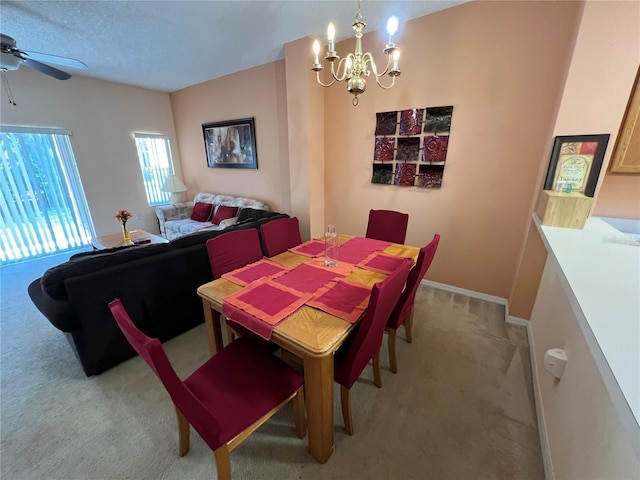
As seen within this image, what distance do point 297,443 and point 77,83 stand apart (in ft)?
18.1

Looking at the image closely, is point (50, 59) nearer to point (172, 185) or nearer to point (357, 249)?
point (172, 185)

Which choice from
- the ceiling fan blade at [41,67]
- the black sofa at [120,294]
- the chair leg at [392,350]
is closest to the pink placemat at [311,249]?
the chair leg at [392,350]

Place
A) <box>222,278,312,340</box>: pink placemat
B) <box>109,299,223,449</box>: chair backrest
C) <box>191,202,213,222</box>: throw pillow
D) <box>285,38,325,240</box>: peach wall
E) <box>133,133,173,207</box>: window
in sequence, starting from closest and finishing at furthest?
1. <box>109,299,223,449</box>: chair backrest
2. <box>222,278,312,340</box>: pink placemat
3. <box>285,38,325,240</box>: peach wall
4. <box>191,202,213,222</box>: throw pillow
5. <box>133,133,173,207</box>: window

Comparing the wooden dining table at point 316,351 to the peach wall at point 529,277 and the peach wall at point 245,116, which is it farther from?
the peach wall at point 245,116

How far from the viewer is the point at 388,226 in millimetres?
2473

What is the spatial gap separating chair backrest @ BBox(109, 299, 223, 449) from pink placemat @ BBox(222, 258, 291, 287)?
0.71 m

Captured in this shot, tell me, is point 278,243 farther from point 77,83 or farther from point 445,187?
point 77,83

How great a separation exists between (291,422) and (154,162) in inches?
208

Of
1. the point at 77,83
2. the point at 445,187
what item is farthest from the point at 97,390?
the point at 77,83

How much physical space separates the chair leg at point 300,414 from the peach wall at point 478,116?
2183 mm

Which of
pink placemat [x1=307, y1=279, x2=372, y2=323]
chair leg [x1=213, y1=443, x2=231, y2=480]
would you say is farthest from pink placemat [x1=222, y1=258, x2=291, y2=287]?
chair leg [x1=213, y1=443, x2=231, y2=480]

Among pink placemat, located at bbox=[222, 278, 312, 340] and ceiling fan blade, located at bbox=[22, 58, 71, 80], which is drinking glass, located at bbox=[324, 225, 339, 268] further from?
ceiling fan blade, located at bbox=[22, 58, 71, 80]

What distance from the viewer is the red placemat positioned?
1.51 metres

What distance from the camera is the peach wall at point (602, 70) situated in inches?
60.6
